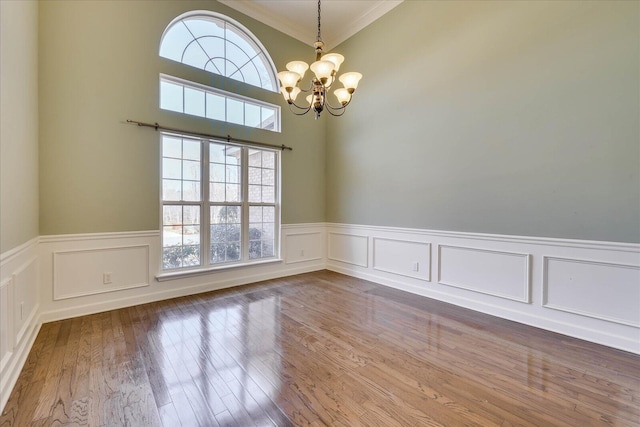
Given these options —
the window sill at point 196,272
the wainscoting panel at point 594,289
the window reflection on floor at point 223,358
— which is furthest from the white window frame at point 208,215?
the wainscoting panel at point 594,289

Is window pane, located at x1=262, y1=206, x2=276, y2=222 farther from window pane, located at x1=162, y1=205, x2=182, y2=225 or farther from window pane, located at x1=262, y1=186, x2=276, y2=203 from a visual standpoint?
window pane, located at x1=162, y1=205, x2=182, y2=225

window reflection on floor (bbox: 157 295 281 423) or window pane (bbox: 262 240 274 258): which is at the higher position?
window pane (bbox: 262 240 274 258)

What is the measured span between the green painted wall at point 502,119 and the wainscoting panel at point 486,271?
0.92ft

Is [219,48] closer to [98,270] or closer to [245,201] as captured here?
[245,201]

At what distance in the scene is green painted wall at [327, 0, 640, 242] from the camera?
7.64 feet

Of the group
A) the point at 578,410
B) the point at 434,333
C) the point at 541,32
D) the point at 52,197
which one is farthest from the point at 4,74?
the point at 541,32

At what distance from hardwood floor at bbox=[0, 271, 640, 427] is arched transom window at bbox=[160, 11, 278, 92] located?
3215mm

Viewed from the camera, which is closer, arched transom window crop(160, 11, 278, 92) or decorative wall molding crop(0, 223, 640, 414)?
decorative wall molding crop(0, 223, 640, 414)

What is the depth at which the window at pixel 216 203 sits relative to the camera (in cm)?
352

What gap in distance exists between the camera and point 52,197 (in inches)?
108

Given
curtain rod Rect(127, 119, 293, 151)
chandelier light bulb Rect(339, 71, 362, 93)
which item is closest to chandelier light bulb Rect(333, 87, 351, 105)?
chandelier light bulb Rect(339, 71, 362, 93)

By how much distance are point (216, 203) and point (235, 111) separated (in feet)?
4.47

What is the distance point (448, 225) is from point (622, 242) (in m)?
1.45

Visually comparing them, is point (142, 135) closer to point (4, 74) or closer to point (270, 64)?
point (4, 74)
